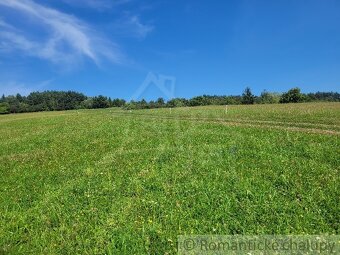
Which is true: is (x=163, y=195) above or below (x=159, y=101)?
below

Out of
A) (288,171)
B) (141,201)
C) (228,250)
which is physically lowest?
(228,250)

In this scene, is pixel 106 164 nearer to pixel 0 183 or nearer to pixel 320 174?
pixel 0 183

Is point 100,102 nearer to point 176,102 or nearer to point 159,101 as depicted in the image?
point 159,101

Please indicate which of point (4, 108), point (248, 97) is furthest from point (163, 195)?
point (4, 108)

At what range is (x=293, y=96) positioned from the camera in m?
133

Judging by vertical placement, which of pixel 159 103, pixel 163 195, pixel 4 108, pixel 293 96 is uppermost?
pixel 4 108

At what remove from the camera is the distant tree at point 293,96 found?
131625mm

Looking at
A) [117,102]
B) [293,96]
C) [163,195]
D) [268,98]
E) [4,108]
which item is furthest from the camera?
[117,102]

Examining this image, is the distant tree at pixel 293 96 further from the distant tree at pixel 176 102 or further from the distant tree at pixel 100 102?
the distant tree at pixel 100 102

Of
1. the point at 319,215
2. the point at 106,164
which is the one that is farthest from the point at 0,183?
the point at 319,215

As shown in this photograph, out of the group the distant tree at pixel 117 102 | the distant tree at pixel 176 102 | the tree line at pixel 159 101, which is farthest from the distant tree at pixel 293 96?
the distant tree at pixel 117 102

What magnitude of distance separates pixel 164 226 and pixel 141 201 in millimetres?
1960

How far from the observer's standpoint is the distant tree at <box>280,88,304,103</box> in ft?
432

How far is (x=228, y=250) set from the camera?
803 cm
